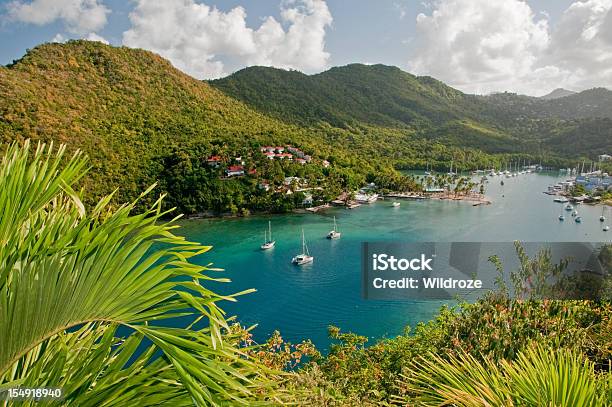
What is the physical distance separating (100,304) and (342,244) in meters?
19.8

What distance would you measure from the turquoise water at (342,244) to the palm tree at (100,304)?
1064 cm

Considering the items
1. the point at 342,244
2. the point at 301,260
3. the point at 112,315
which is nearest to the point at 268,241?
the point at 301,260

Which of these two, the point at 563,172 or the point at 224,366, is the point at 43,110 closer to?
the point at 224,366

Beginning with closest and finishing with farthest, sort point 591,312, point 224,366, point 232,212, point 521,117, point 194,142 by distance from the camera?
point 224,366 → point 591,312 → point 232,212 → point 194,142 → point 521,117

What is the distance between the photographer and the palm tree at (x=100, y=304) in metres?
0.62

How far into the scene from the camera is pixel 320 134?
48.5 metres

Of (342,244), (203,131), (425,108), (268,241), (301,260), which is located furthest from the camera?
(425,108)

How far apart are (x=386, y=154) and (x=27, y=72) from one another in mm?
36716

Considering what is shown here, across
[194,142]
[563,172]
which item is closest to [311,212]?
[194,142]

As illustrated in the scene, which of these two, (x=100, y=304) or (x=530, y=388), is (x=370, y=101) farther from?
(x=100, y=304)

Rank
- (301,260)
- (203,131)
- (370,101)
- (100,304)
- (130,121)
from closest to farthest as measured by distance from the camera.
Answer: (100,304) → (301,260) → (130,121) → (203,131) → (370,101)

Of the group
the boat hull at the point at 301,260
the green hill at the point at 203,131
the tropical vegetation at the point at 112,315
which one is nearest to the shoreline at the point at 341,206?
the green hill at the point at 203,131

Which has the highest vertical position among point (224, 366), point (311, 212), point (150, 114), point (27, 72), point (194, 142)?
point (27, 72)

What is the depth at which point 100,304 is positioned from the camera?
0.66 meters
